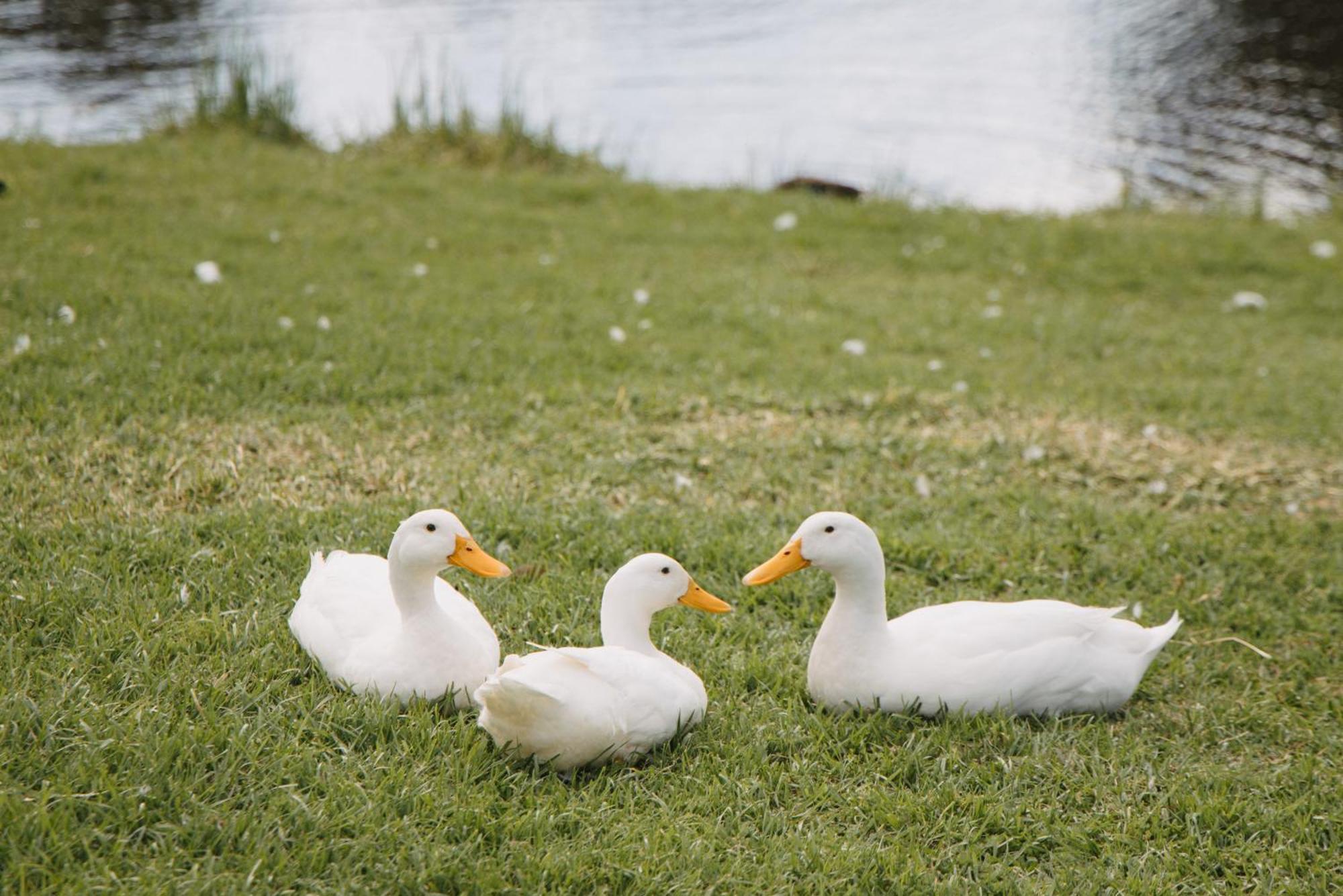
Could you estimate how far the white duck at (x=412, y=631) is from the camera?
3053mm

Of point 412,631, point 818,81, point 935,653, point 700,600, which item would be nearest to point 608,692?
point 700,600

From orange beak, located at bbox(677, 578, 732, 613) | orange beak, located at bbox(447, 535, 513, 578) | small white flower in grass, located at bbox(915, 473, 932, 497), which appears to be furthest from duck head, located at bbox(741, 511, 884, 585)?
small white flower in grass, located at bbox(915, 473, 932, 497)

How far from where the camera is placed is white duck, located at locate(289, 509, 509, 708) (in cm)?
305

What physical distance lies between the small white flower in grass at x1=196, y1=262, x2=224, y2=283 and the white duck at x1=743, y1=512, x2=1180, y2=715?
453 cm

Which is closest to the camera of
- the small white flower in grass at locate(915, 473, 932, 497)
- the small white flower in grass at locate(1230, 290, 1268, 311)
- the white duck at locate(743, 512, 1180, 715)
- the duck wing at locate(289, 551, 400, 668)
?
the duck wing at locate(289, 551, 400, 668)

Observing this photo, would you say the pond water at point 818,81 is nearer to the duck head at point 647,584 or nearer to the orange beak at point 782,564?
the orange beak at point 782,564

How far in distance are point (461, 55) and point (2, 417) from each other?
13.5 meters

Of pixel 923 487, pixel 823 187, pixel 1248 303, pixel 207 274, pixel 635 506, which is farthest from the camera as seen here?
pixel 823 187

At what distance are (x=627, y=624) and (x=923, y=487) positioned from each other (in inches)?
90.2

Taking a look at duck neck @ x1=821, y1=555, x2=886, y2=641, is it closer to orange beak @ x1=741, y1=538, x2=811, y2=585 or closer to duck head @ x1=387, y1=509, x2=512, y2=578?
orange beak @ x1=741, y1=538, x2=811, y2=585

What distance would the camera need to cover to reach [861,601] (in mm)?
3320

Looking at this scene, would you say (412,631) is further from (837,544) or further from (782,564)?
(837,544)

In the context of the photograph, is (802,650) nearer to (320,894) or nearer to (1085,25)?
(320,894)

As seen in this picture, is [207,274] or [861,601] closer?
[861,601]
